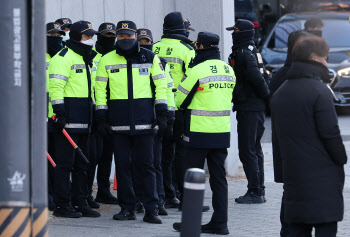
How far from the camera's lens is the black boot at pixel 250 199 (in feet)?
34.9

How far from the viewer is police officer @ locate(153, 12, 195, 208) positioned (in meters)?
10.2

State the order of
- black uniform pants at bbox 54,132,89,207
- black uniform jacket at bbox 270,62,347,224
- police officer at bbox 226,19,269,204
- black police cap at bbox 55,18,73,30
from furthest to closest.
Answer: black police cap at bbox 55,18,73,30, police officer at bbox 226,19,269,204, black uniform pants at bbox 54,132,89,207, black uniform jacket at bbox 270,62,347,224

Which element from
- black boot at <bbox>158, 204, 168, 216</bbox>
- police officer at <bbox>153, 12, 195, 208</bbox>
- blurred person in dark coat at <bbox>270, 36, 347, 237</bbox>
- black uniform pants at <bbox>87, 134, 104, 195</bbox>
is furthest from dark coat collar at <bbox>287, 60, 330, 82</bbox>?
black uniform pants at <bbox>87, 134, 104, 195</bbox>

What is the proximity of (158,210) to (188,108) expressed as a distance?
1404 millimetres

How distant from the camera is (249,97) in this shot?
10.6 metres

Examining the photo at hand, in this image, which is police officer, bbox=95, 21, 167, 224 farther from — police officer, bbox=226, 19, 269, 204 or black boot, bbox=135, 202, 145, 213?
police officer, bbox=226, 19, 269, 204

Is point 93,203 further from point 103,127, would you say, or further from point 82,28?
point 82,28

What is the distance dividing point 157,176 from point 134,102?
1017 mm

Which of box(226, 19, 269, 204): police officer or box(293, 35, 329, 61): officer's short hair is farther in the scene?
box(226, 19, 269, 204): police officer

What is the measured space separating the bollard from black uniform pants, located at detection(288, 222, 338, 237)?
3.80 ft

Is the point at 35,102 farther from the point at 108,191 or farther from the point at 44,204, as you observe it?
the point at 108,191

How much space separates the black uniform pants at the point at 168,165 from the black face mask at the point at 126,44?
160cm

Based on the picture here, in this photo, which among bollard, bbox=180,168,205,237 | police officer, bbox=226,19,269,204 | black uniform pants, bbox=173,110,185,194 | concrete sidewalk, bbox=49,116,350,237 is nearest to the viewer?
bollard, bbox=180,168,205,237

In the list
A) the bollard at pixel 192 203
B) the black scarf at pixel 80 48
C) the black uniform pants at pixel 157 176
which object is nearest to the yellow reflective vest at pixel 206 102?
the black uniform pants at pixel 157 176
